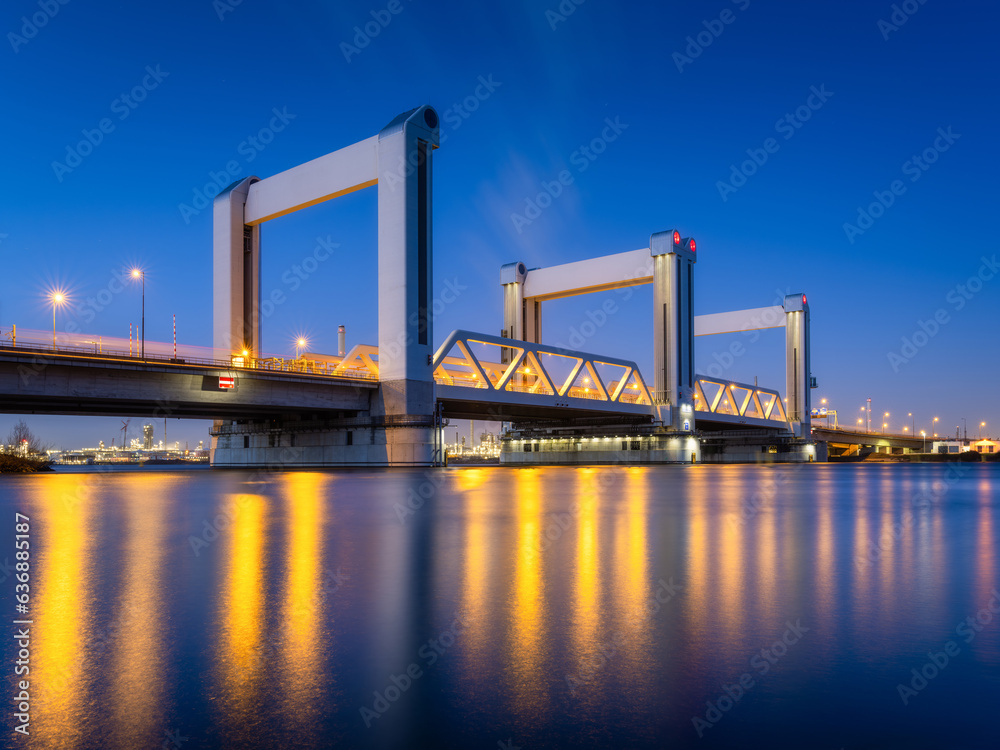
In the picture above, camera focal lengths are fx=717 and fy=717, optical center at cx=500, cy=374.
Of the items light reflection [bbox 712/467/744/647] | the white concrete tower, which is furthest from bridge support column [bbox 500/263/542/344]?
light reflection [bbox 712/467/744/647]

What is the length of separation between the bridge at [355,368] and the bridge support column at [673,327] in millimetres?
187

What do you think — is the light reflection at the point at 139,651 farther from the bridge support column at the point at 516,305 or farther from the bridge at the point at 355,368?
the bridge support column at the point at 516,305

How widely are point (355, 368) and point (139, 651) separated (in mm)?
59568

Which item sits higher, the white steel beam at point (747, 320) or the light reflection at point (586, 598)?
the white steel beam at point (747, 320)

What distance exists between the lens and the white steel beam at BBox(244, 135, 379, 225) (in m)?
58.6

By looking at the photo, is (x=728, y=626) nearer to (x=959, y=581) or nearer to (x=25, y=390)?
(x=959, y=581)

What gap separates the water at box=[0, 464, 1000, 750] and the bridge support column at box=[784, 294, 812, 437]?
118 metres

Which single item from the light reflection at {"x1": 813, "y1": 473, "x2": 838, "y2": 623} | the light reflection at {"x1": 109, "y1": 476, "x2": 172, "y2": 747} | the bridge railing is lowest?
the light reflection at {"x1": 813, "y1": 473, "x2": 838, "y2": 623}

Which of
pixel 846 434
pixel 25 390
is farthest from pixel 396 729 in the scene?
pixel 846 434

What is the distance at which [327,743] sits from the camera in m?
3.73

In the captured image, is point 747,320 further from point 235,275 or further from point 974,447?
point 235,275

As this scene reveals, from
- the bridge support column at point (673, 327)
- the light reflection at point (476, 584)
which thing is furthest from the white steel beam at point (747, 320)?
the light reflection at point (476, 584)

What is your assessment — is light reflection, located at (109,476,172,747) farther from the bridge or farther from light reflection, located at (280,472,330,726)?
the bridge

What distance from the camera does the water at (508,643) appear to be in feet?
12.9
